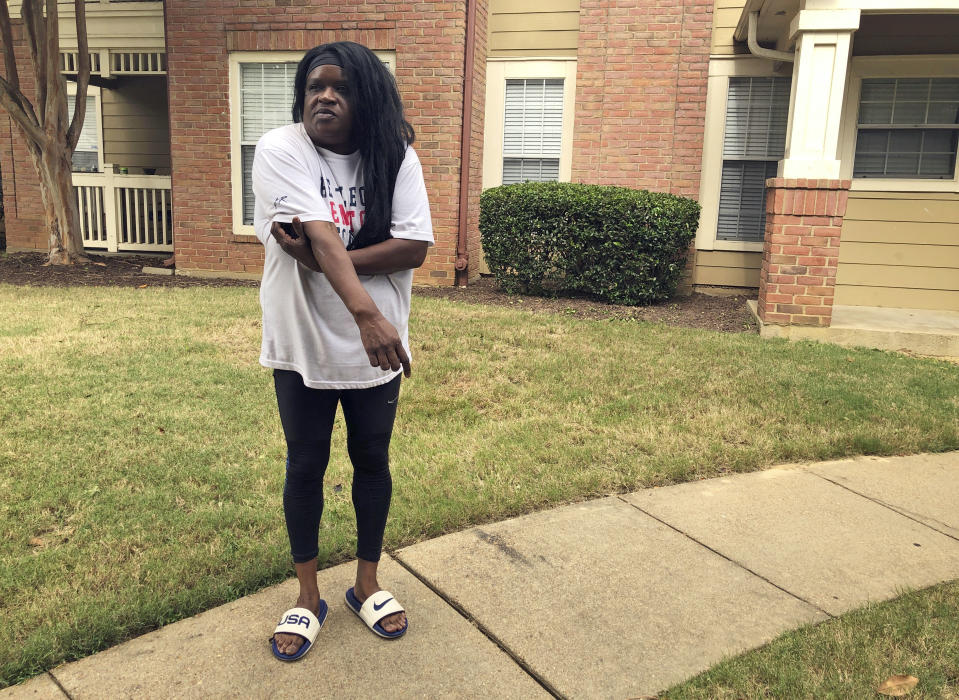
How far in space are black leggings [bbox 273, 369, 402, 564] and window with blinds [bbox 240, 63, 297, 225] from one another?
300 inches

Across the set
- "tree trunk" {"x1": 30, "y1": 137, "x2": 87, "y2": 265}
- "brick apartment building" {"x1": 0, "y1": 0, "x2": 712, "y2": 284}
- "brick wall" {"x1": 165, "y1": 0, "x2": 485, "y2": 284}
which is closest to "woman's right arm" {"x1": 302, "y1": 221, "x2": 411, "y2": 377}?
"brick wall" {"x1": 165, "y1": 0, "x2": 485, "y2": 284}

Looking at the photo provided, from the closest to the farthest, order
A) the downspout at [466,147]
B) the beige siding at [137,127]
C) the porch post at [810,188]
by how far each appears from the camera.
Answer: the porch post at [810,188], the downspout at [466,147], the beige siding at [137,127]

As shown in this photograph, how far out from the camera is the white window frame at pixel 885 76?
27.5ft

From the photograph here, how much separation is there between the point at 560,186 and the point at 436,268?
1764 mm

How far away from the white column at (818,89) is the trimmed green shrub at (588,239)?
5.11ft

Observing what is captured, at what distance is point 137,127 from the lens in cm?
1293

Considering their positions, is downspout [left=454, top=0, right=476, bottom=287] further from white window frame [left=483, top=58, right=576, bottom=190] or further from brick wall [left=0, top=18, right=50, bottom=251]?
brick wall [left=0, top=18, right=50, bottom=251]

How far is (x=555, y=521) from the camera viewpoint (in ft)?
11.4

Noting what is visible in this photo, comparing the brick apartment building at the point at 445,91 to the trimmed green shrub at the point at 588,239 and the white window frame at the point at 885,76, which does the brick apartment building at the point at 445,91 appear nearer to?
the trimmed green shrub at the point at 588,239

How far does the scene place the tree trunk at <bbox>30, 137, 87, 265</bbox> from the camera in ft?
32.5

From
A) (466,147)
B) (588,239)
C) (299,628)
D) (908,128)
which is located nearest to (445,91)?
(466,147)

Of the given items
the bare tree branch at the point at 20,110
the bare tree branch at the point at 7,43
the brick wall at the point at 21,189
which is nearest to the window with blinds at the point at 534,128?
the bare tree branch at the point at 20,110

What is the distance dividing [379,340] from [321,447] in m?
0.48

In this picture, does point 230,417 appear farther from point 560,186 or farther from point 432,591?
point 560,186
